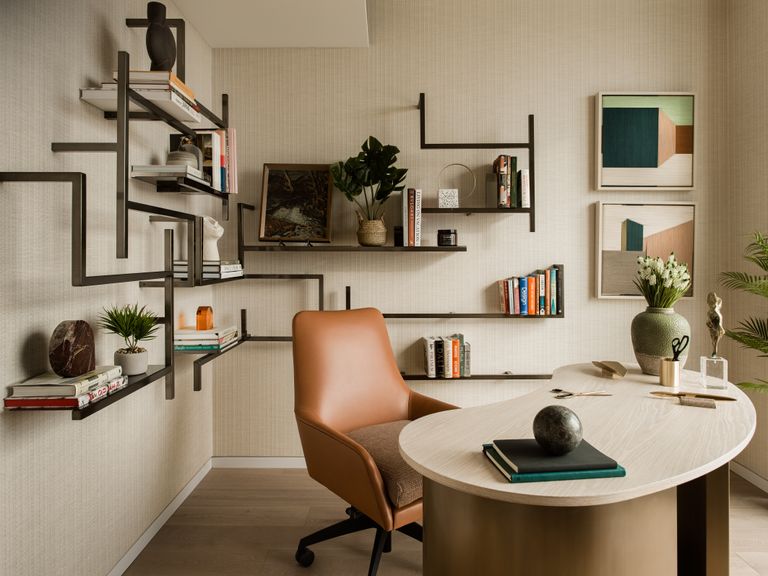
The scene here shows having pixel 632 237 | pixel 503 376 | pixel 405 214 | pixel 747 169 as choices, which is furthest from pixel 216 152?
pixel 747 169

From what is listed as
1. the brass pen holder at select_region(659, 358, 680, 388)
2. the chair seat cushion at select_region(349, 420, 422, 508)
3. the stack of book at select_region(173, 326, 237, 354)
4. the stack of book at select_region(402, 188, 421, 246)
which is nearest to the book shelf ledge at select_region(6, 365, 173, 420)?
the stack of book at select_region(173, 326, 237, 354)

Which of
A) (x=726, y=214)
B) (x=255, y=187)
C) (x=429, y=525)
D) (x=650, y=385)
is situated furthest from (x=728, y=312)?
(x=255, y=187)

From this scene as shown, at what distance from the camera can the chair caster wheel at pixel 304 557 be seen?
7.10 feet

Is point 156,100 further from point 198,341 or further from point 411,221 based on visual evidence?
point 411,221

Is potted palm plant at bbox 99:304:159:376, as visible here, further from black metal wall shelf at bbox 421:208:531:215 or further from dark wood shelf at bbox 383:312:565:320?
black metal wall shelf at bbox 421:208:531:215

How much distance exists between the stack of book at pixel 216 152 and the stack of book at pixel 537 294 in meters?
1.60

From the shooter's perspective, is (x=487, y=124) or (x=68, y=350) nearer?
(x=68, y=350)

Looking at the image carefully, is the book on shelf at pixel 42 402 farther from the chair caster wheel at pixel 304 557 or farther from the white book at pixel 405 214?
the white book at pixel 405 214

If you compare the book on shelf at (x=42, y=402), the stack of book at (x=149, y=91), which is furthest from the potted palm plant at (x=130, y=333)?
the stack of book at (x=149, y=91)

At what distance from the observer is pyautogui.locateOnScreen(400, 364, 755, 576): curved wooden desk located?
3.66ft

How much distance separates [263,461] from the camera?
319cm

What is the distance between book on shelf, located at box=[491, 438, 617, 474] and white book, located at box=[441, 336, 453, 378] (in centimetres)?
165

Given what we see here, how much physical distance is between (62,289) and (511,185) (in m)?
2.18

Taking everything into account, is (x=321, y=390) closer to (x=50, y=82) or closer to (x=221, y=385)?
(x=221, y=385)
